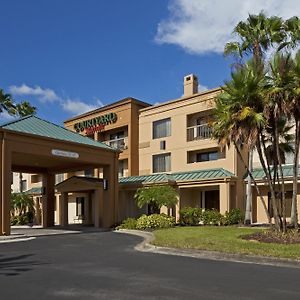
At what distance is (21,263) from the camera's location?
13250 millimetres

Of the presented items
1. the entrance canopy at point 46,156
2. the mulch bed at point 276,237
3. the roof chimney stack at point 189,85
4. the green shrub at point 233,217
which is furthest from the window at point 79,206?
the mulch bed at point 276,237

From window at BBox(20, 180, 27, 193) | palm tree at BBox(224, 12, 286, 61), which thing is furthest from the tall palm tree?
window at BBox(20, 180, 27, 193)

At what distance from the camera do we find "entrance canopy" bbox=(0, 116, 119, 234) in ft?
77.8

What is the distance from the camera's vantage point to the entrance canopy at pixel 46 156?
77.8 feet

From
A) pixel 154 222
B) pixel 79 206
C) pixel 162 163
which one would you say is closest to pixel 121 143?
pixel 162 163

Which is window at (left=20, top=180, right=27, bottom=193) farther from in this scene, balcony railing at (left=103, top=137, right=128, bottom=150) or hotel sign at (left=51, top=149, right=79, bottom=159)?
hotel sign at (left=51, top=149, right=79, bottom=159)

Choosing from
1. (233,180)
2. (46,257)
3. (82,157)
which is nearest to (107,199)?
(82,157)

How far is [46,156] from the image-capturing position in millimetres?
26766

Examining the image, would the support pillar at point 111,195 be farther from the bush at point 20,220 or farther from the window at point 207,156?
the bush at point 20,220

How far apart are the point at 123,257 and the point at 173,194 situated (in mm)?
15190

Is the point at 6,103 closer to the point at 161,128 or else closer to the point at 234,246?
the point at 161,128

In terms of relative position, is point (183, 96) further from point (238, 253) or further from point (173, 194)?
point (238, 253)

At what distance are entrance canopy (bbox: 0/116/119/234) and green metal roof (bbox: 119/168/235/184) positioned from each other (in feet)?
10.7

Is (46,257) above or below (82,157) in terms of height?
below
